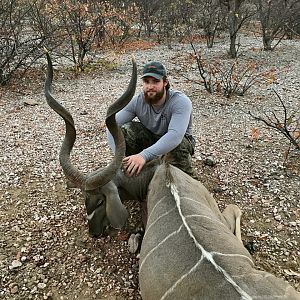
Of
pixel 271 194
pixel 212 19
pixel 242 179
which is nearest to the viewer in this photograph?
pixel 271 194

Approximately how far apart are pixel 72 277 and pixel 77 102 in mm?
4250

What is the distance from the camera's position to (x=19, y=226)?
11.8 ft

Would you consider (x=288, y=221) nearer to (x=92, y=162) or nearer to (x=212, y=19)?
(x=92, y=162)

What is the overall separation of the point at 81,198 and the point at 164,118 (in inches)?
42.7

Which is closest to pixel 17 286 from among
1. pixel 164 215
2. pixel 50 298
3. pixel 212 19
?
pixel 50 298

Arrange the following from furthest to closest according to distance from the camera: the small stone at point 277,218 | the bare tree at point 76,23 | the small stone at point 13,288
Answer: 1. the bare tree at point 76,23
2. the small stone at point 277,218
3. the small stone at point 13,288

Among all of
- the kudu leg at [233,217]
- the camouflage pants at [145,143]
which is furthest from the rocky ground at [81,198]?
the camouflage pants at [145,143]

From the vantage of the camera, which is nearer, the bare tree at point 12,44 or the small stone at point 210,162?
the small stone at point 210,162

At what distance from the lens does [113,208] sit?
10.1 ft

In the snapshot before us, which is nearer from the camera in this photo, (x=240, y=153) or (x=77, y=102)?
(x=240, y=153)

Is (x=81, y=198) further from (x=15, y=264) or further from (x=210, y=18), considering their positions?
(x=210, y=18)

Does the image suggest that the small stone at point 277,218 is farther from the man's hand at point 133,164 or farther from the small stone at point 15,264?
the small stone at point 15,264

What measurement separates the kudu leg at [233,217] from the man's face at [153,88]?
1107 mm

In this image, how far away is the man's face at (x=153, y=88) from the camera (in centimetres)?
340
